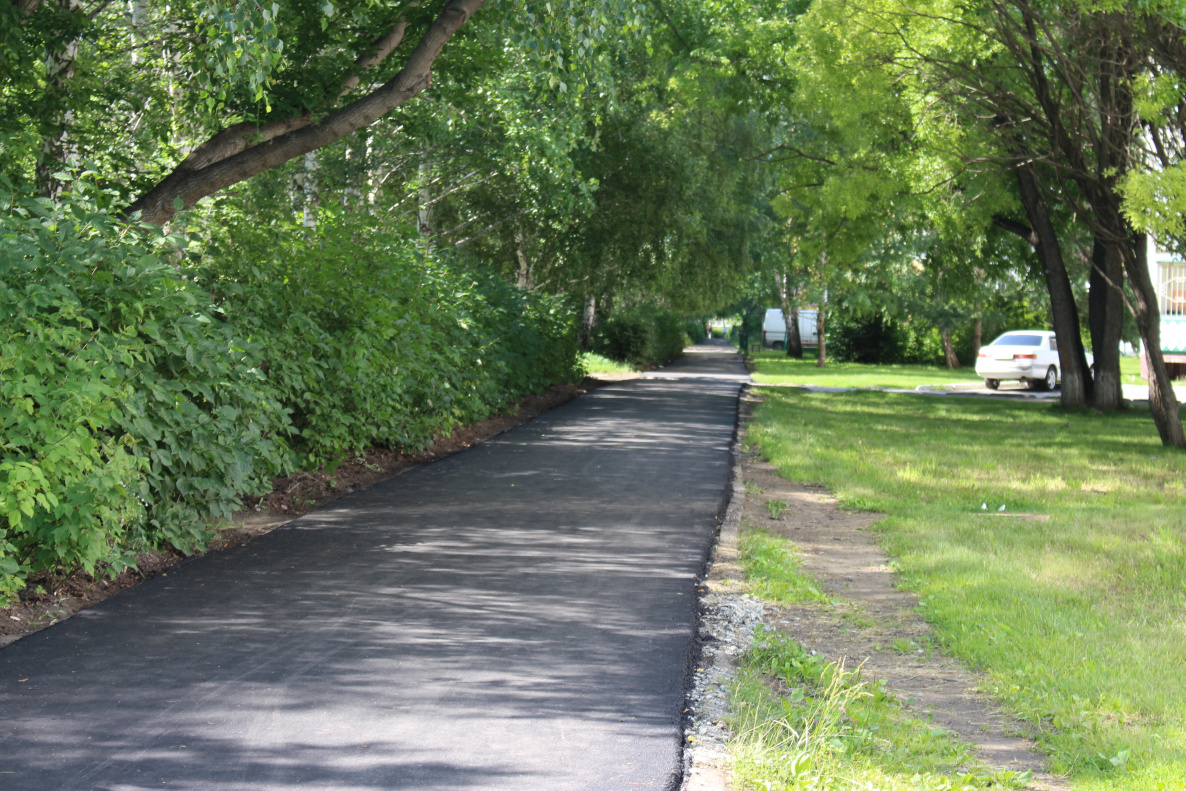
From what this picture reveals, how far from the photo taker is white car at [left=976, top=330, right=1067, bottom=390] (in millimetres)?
30219

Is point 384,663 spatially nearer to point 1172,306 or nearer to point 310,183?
point 310,183

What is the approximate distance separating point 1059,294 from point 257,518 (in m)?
17.2

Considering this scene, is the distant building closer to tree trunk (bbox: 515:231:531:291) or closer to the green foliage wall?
tree trunk (bbox: 515:231:531:291)

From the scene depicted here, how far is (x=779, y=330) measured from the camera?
72.9m

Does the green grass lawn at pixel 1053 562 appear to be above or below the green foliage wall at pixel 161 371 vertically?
below

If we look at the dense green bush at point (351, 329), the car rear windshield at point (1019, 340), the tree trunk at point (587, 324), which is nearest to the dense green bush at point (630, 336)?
the tree trunk at point (587, 324)

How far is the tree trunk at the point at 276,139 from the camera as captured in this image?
9539 millimetres

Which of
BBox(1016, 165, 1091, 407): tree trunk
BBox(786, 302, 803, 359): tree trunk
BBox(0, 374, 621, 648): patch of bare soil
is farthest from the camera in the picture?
BBox(786, 302, 803, 359): tree trunk

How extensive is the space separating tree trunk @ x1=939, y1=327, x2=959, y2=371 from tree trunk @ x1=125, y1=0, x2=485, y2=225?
122 feet

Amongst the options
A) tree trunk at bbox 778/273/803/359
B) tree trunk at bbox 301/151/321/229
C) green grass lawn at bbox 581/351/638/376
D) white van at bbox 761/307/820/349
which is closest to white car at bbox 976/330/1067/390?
green grass lawn at bbox 581/351/638/376

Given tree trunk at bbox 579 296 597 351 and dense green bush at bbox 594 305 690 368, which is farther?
dense green bush at bbox 594 305 690 368

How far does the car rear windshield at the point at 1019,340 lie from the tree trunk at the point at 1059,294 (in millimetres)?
8589

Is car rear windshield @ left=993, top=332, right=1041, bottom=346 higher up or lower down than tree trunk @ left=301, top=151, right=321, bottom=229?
lower down

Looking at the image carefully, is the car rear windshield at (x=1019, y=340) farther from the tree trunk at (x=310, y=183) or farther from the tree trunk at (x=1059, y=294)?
the tree trunk at (x=310, y=183)
